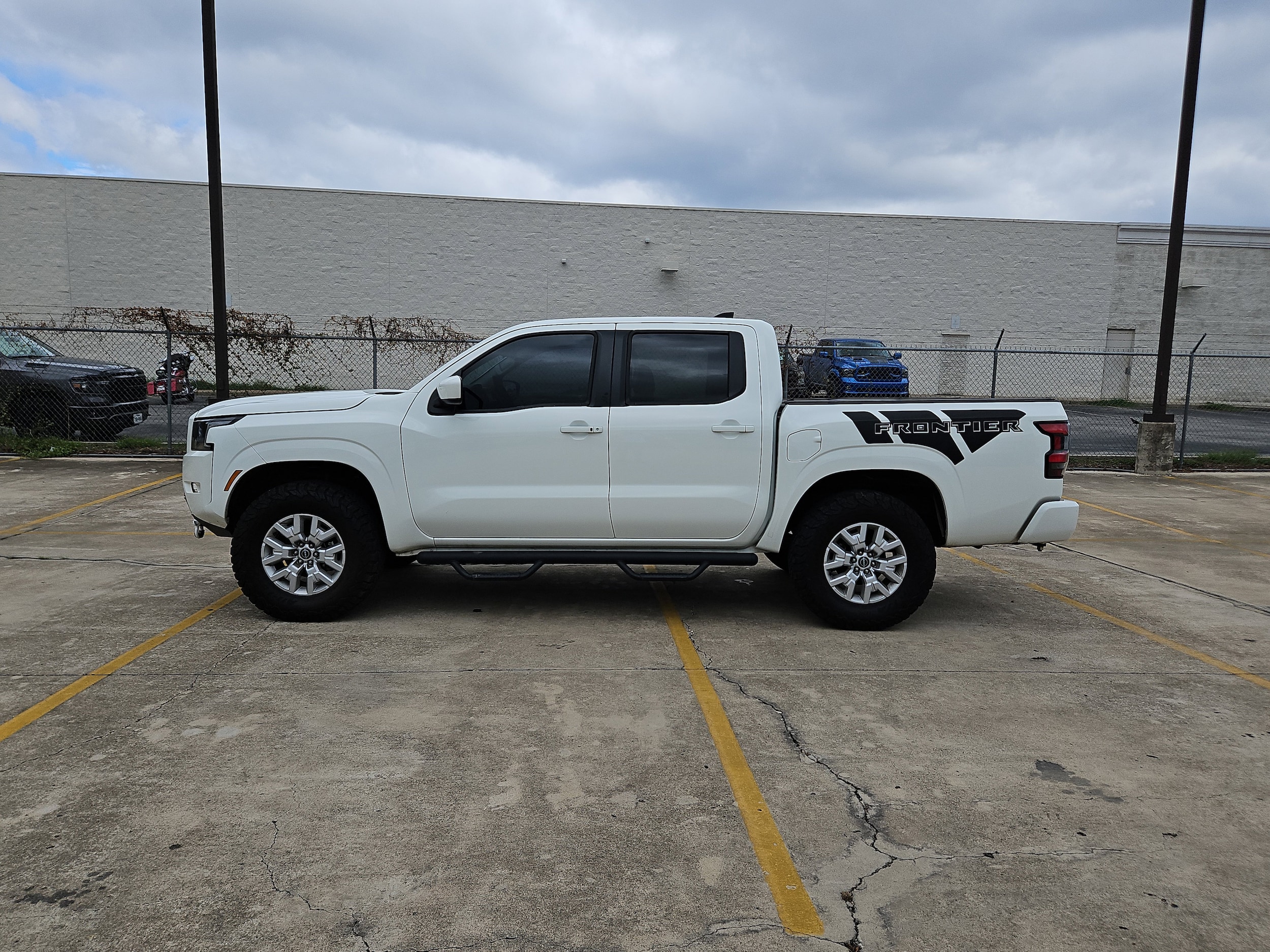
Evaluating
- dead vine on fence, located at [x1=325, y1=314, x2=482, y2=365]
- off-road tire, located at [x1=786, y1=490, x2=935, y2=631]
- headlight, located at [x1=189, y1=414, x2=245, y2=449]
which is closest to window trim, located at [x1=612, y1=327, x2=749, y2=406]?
off-road tire, located at [x1=786, y1=490, x2=935, y2=631]

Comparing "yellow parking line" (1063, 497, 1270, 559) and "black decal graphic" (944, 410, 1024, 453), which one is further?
"yellow parking line" (1063, 497, 1270, 559)

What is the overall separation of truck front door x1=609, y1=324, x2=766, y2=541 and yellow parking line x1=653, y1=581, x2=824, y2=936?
0.97m

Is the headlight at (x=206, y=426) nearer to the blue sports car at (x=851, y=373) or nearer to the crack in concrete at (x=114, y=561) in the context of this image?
the crack in concrete at (x=114, y=561)

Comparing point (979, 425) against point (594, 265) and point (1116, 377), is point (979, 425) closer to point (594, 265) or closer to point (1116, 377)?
point (594, 265)

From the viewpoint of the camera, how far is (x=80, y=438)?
1470cm

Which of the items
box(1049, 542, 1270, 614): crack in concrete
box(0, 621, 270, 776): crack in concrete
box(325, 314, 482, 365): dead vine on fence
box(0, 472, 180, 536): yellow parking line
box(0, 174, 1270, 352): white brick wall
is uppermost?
box(0, 174, 1270, 352): white brick wall

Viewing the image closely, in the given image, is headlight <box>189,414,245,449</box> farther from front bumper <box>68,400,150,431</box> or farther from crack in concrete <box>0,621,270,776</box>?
front bumper <box>68,400,150,431</box>

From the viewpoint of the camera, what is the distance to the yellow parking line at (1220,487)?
492 inches

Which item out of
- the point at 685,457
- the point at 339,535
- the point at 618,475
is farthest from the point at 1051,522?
the point at 339,535

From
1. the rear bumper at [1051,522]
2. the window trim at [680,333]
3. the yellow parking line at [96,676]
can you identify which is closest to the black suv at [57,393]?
the yellow parking line at [96,676]

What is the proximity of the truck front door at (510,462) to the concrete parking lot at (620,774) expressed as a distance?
2.26 ft

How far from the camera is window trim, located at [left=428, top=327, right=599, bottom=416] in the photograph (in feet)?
19.2

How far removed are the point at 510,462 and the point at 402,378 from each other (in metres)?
22.1

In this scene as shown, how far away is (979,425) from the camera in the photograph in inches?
230
